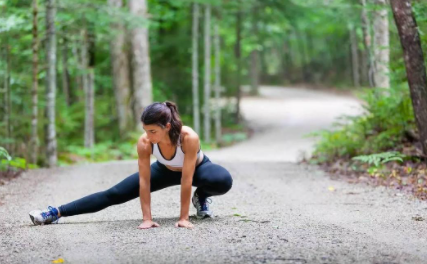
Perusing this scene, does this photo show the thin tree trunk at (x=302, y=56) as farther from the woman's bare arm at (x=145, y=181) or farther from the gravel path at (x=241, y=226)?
the woman's bare arm at (x=145, y=181)

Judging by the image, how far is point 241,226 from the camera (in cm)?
608

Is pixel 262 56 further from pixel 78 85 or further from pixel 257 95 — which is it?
pixel 78 85

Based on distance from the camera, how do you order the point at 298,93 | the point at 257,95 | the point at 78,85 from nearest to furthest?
the point at 78,85, the point at 257,95, the point at 298,93

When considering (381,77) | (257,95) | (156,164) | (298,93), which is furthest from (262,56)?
(156,164)

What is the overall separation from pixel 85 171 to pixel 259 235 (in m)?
7.68

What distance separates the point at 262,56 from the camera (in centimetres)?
6544

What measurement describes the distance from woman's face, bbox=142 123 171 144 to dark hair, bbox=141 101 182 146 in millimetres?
32

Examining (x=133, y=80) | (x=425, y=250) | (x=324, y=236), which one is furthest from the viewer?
(x=133, y=80)

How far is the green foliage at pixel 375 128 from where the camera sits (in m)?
11.8

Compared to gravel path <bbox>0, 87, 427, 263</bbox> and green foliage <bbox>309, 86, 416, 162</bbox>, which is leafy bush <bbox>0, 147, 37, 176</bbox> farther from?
green foliage <bbox>309, 86, 416, 162</bbox>

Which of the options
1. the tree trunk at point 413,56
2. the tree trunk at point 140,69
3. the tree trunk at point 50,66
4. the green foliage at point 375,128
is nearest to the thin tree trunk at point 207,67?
the tree trunk at point 140,69

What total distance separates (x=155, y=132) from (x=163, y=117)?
158mm

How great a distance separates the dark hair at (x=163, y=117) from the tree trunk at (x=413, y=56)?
5136 millimetres

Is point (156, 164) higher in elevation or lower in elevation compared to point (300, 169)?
higher
